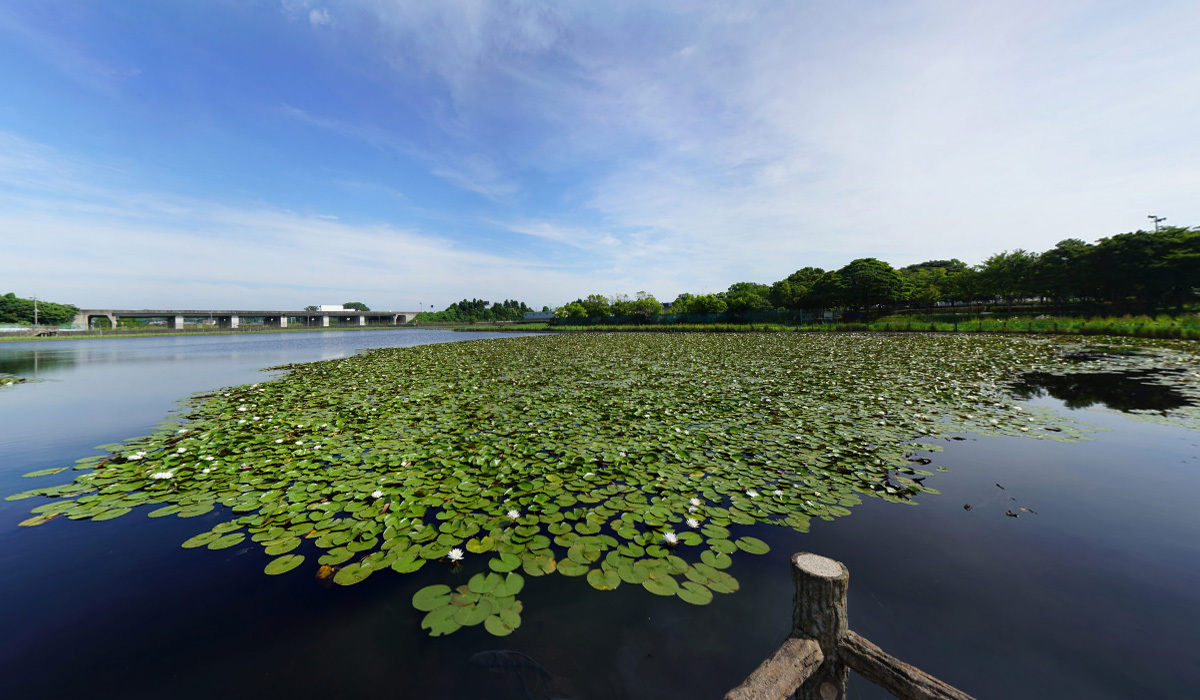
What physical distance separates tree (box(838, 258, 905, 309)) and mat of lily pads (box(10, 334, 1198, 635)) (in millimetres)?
40507

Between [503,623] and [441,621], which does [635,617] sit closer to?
[503,623]

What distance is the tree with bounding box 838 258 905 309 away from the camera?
4575cm

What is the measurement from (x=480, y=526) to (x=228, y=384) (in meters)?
12.9

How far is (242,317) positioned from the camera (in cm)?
8631

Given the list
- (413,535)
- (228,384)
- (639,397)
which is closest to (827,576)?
(413,535)

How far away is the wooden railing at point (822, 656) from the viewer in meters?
1.53

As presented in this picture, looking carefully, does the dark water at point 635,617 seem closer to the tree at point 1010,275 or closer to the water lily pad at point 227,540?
the water lily pad at point 227,540

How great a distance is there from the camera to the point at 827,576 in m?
1.67

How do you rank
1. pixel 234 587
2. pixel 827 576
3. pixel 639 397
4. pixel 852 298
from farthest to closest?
1. pixel 852 298
2. pixel 639 397
3. pixel 234 587
4. pixel 827 576

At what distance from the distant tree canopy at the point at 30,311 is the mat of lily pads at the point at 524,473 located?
10768 centimetres

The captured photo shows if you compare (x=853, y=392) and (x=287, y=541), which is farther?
(x=853, y=392)

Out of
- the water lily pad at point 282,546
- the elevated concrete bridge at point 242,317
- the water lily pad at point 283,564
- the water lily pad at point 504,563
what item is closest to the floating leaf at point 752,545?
the water lily pad at point 504,563

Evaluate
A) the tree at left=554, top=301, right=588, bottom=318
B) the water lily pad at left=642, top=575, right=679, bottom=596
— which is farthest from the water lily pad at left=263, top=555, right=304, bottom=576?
the tree at left=554, top=301, right=588, bottom=318

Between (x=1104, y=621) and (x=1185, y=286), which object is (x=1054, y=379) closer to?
(x=1104, y=621)
